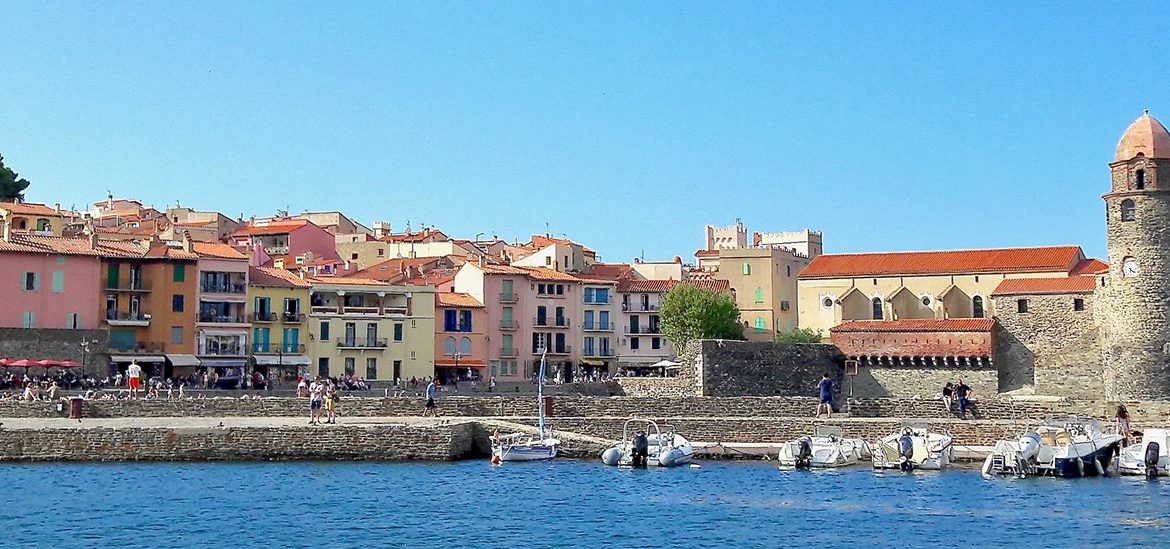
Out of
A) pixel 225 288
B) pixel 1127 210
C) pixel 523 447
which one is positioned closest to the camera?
pixel 523 447

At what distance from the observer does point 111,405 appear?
45.2 m

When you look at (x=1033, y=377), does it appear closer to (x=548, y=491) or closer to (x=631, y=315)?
(x=631, y=315)

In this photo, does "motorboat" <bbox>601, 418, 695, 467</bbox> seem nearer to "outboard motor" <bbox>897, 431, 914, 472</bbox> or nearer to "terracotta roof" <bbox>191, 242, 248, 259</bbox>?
"outboard motor" <bbox>897, 431, 914, 472</bbox>

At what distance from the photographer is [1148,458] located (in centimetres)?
3753

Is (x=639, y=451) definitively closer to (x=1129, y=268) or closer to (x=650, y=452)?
(x=650, y=452)

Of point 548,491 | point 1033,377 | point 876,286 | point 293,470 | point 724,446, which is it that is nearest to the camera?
point 548,491

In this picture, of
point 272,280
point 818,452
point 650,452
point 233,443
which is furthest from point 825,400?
point 272,280

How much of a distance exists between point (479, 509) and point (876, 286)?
5222 centimetres

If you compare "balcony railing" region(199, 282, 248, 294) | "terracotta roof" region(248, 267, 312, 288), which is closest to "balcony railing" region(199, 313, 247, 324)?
"balcony railing" region(199, 282, 248, 294)

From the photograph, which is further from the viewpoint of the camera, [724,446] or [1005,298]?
[1005,298]

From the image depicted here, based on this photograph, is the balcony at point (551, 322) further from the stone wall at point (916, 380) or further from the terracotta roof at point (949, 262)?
the stone wall at point (916, 380)

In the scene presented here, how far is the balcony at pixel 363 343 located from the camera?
224 ft

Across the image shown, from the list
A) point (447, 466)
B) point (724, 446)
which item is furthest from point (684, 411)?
point (447, 466)

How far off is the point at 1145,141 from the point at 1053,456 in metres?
28.4
